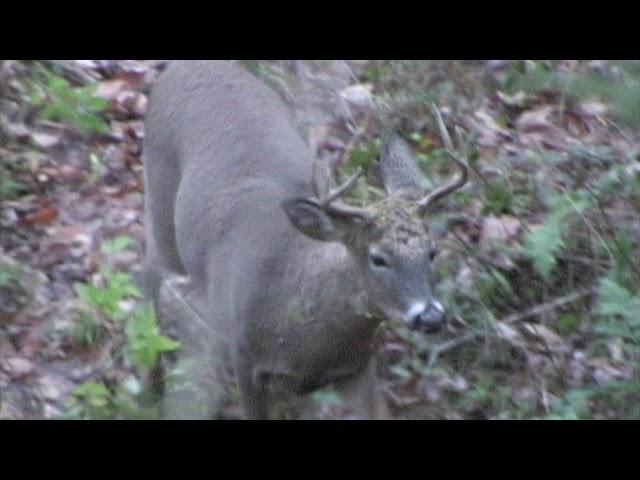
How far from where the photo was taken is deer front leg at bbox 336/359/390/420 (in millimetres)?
5867

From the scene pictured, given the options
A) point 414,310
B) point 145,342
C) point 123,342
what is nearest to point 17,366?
point 123,342

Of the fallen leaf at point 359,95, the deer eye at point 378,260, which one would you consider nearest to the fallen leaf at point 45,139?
the fallen leaf at point 359,95

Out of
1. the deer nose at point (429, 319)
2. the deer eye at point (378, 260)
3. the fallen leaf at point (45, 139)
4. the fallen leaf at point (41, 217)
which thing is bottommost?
the fallen leaf at point (41, 217)

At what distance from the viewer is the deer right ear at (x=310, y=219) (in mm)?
5539

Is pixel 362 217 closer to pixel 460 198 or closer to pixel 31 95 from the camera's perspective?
pixel 460 198

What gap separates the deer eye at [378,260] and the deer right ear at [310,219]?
23 cm

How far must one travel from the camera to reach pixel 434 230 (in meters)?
6.73

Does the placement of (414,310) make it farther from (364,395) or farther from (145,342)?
(145,342)

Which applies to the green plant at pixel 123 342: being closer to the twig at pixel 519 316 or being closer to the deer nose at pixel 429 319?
the deer nose at pixel 429 319

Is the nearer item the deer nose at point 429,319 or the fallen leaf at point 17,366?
the deer nose at point 429,319

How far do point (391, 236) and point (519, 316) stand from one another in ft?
4.01

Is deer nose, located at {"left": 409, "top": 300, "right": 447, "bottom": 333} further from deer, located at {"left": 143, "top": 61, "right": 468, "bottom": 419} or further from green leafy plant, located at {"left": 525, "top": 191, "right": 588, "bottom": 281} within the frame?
green leafy plant, located at {"left": 525, "top": 191, "right": 588, "bottom": 281}

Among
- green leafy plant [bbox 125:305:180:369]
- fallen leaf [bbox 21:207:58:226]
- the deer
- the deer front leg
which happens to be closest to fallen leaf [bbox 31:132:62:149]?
fallen leaf [bbox 21:207:58:226]
